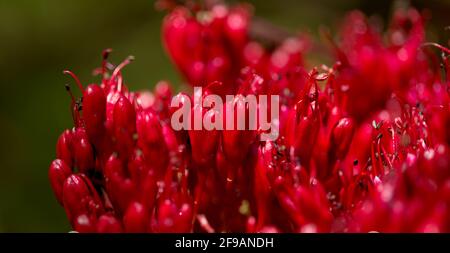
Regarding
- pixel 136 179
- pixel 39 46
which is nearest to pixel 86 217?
pixel 136 179

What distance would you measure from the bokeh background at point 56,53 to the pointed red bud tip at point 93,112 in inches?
37.7

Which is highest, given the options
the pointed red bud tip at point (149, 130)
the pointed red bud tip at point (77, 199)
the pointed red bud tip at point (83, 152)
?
the pointed red bud tip at point (149, 130)

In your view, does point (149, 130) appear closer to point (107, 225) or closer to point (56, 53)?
point (107, 225)

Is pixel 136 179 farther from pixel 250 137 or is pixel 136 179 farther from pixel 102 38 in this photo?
pixel 102 38

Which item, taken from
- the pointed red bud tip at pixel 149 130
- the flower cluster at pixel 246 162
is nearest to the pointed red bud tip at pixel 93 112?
the flower cluster at pixel 246 162

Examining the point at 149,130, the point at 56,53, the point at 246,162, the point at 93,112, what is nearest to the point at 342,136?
the point at 246,162

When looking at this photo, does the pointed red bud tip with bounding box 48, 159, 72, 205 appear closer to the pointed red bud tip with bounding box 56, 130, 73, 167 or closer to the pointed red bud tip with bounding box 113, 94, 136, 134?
the pointed red bud tip with bounding box 56, 130, 73, 167

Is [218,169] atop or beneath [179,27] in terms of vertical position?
beneath

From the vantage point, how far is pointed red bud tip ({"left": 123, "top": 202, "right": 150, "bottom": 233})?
1.36m

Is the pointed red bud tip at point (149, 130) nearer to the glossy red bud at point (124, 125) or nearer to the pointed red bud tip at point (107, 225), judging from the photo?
the glossy red bud at point (124, 125)

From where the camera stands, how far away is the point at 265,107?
4.93 ft

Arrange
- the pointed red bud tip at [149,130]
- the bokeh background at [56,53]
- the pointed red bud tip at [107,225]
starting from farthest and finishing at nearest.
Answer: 1. the bokeh background at [56,53]
2. the pointed red bud tip at [149,130]
3. the pointed red bud tip at [107,225]

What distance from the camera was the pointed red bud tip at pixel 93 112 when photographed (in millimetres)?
1528

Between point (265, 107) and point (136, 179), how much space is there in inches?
12.7
